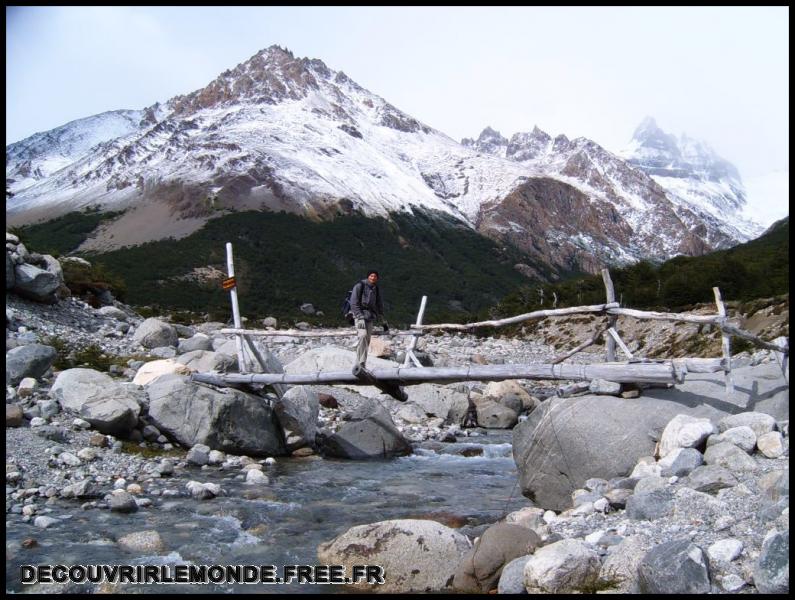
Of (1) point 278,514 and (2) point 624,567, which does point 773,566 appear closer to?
(2) point 624,567

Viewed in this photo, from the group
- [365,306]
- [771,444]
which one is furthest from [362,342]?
[771,444]

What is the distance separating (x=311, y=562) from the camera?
24.0ft

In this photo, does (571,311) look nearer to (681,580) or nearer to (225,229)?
(681,580)

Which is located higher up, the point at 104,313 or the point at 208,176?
the point at 208,176

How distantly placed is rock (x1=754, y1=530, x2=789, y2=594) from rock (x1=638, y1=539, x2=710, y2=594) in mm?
372

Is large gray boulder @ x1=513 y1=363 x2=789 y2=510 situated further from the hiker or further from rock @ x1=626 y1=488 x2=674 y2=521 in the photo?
the hiker

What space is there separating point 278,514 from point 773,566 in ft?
21.4

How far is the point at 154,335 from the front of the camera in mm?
19594

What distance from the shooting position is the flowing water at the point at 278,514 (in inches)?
283

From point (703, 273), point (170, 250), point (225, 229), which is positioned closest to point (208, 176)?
point (225, 229)

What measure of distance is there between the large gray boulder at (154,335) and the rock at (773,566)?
17.8 meters

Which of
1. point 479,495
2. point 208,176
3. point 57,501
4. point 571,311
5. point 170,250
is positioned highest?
point 208,176

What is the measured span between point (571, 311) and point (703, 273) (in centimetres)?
3870

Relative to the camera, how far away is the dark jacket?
454 inches
